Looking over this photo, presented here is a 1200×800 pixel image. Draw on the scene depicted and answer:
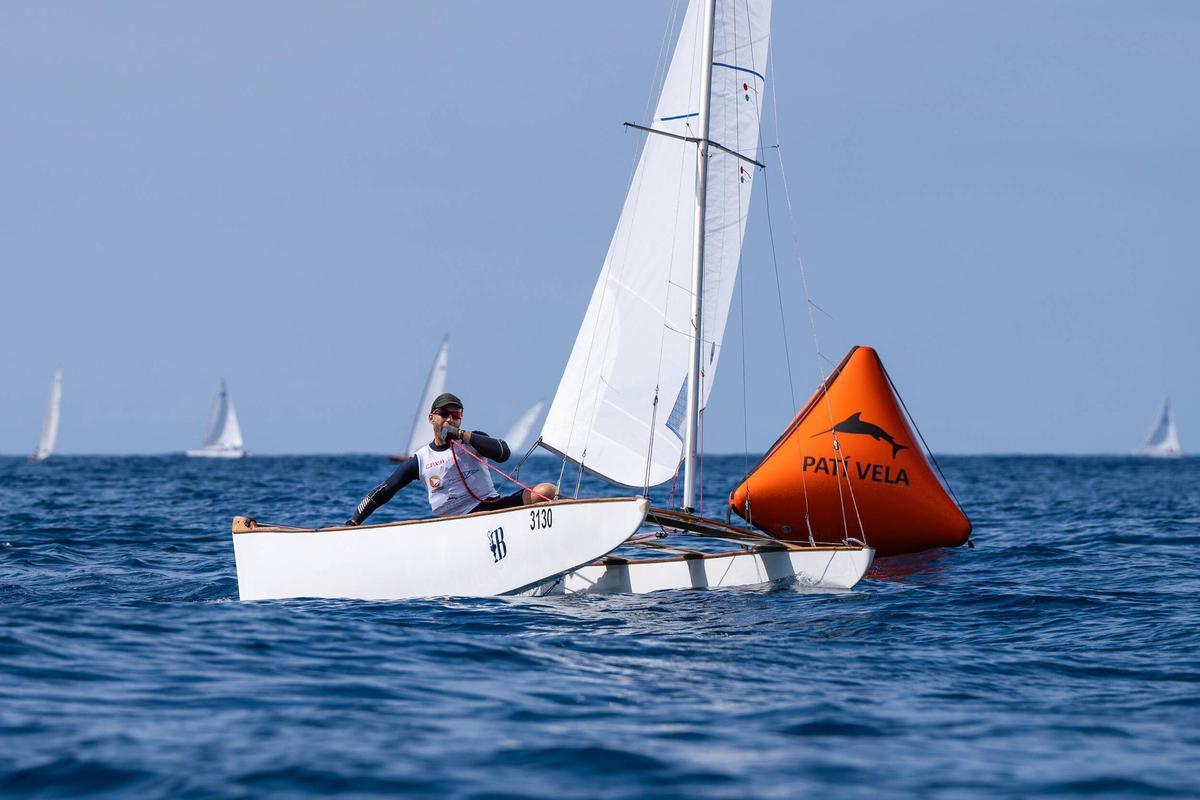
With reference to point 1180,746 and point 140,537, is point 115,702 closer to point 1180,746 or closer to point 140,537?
point 1180,746

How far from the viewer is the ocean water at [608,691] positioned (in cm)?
507

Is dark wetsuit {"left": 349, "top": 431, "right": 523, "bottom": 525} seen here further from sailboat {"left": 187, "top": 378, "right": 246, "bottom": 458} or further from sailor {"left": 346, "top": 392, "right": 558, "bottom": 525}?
sailboat {"left": 187, "top": 378, "right": 246, "bottom": 458}

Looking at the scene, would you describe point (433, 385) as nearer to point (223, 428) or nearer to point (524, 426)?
point (524, 426)

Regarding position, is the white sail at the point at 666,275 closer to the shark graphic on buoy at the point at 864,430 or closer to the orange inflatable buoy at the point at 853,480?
the orange inflatable buoy at the point at 853,480

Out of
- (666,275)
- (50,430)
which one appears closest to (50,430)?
(50,430)

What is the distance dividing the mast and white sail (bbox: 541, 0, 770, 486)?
177mm

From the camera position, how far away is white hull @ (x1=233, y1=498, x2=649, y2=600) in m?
9.28

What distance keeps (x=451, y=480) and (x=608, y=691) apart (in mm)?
3894

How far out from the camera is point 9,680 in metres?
6.69

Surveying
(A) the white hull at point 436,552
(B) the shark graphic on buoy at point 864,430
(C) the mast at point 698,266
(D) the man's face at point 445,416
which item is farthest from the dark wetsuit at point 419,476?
(B) the shark graphic on buoy at point 864,430

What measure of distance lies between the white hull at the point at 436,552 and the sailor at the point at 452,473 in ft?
1.05

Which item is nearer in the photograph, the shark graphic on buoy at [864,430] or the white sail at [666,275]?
the white sail at [666,275]

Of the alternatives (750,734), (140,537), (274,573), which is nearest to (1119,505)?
(140,537)

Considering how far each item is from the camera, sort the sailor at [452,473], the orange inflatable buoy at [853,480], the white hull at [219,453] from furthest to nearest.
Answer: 1. the white hull at [219,453]
2. the orange inflatable buoy at [853,480]
3. the sailor at [452,473]
